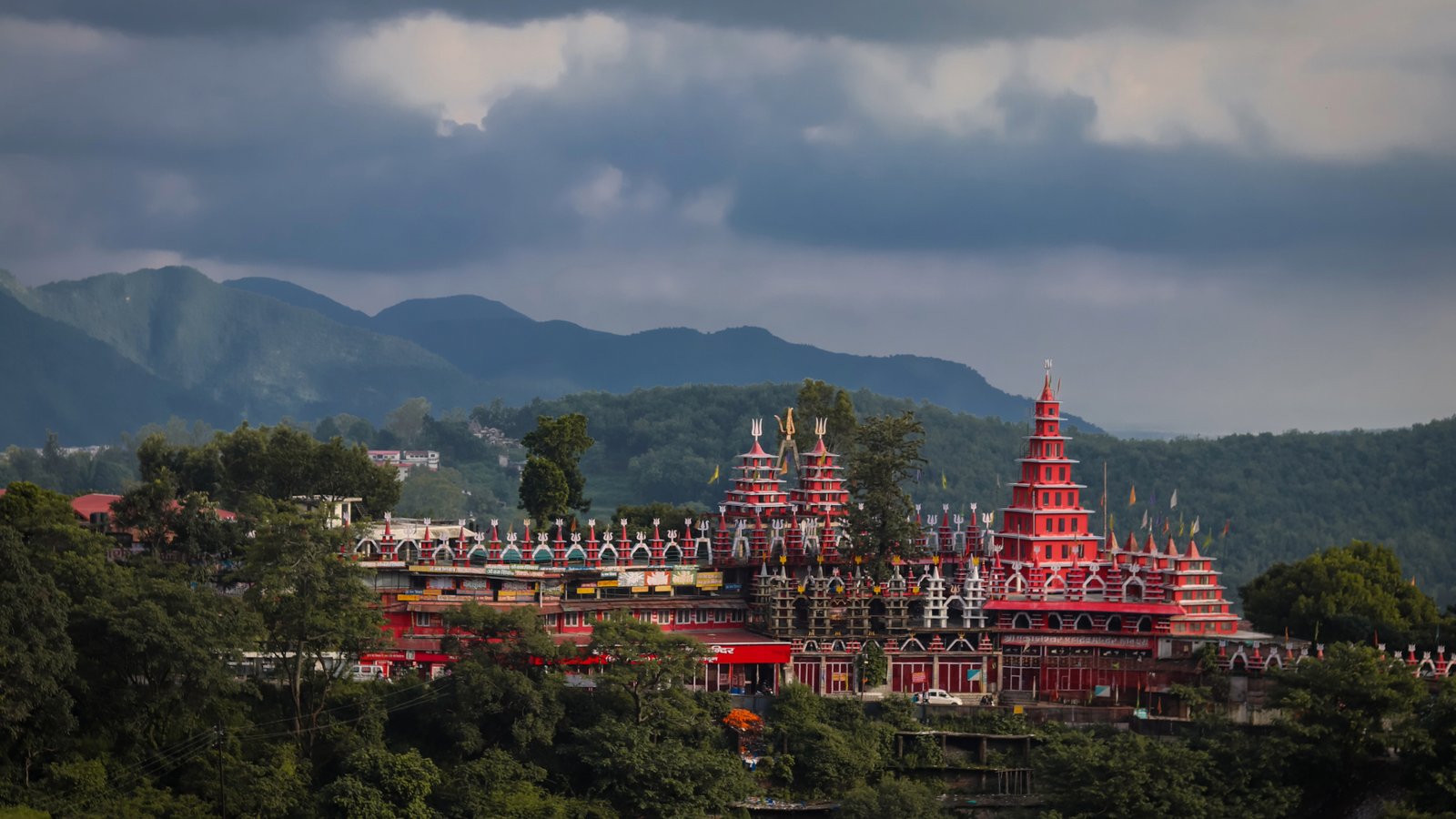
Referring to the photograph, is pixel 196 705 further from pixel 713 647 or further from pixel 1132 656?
pixel 1132 656

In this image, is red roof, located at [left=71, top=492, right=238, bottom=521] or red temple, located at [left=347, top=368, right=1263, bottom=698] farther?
red roof, located at [left=71, top=492, right=238, bottom=521]

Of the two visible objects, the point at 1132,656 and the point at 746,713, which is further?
the point at 1132,656

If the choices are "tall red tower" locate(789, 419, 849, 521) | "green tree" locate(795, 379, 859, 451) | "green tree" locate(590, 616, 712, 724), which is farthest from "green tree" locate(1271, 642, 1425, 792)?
"green tree" locate(795, 379, 859, 451)

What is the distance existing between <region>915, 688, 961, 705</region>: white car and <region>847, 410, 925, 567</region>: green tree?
4.69 meters

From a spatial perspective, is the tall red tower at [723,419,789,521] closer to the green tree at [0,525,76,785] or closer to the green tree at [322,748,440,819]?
the green tree at [322,748,440,819]

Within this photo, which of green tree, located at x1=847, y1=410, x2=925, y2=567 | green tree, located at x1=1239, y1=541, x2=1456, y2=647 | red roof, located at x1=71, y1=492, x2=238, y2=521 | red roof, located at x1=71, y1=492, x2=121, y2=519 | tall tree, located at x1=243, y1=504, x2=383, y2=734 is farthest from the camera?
red roof, located at x1=71, y1=492, x2=121, y2=519

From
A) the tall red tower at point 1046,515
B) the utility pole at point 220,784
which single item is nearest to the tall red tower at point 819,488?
the tall red tower at point 1046,515

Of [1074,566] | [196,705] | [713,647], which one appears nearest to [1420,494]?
[1074,566]

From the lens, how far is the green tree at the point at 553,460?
74.1 meters

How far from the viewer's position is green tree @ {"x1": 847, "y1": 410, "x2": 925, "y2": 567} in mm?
64188

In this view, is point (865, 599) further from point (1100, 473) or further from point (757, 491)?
point (1100, 473)

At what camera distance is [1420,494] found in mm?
131875

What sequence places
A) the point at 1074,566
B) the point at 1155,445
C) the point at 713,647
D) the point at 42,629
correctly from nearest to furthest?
the point at 42,629 → the point at 713,647 → the point at 1074,566 → the point at 1155,445

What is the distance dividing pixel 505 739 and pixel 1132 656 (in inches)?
803
